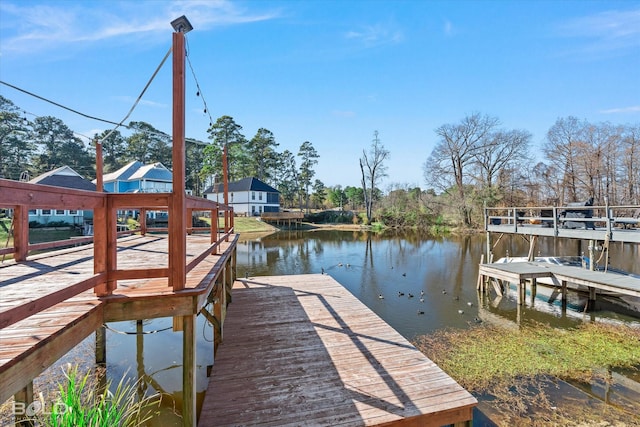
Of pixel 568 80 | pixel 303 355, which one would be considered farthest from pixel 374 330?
pixel 568 80

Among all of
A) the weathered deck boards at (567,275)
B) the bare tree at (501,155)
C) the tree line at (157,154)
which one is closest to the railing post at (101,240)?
the weathered deck boards at (567,275)

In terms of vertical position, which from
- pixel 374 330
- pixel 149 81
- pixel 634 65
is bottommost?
pixel 374 330

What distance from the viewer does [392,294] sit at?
36.9 feet

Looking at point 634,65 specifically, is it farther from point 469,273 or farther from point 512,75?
point 469,273

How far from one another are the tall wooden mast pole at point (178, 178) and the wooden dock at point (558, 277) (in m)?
9.87

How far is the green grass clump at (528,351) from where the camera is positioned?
5.54 metres

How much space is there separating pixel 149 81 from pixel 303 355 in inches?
151

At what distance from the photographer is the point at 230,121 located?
4231cm

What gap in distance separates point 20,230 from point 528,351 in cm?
926

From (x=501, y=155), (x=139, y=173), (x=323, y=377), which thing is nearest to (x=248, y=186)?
(x=139, y=173)

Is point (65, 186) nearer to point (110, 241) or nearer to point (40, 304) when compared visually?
point (110, 241)

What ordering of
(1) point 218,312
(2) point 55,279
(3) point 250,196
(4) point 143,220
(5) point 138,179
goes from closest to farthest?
(2) point 55,279, (1) point 218,312, (4) point 143,220, (5) point 138,179, (3) point 250,196

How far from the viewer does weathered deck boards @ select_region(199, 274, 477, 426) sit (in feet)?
9.75

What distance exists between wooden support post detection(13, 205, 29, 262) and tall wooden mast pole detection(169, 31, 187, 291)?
2627 millimetres
